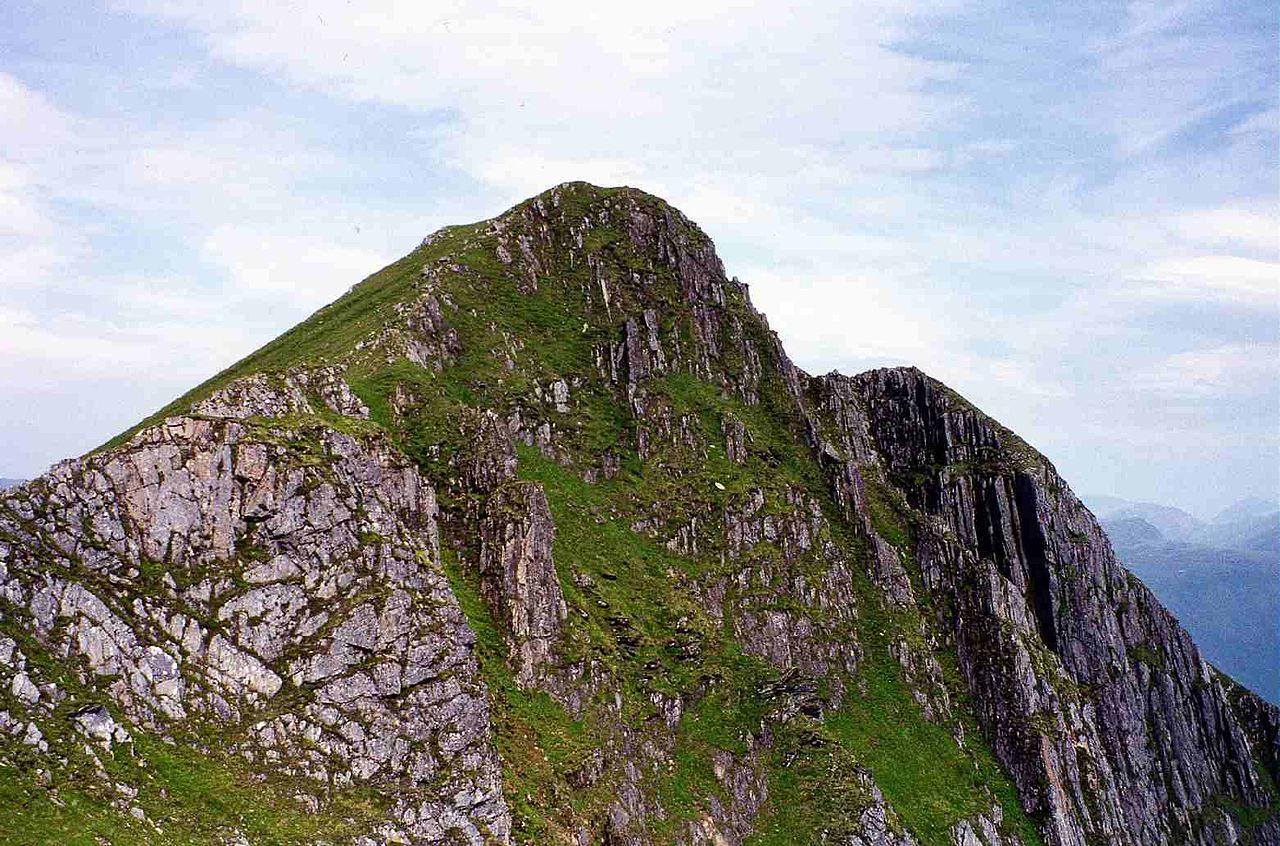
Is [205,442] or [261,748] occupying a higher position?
[205,442]

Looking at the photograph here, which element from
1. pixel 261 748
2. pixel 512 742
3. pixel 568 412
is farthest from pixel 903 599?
pixel 261 748

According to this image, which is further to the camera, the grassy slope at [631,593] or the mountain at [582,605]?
the grassy slope at [631,593]

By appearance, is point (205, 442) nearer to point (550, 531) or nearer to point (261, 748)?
point (261, 748)

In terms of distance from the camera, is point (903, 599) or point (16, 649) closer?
point (16, 649)

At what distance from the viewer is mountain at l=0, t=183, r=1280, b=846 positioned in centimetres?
4988

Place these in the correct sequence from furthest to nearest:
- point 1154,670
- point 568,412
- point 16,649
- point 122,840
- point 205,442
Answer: point 1154,670
point 568,412
point 205,442
point 16,649
point 122,840

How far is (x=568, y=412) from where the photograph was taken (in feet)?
291

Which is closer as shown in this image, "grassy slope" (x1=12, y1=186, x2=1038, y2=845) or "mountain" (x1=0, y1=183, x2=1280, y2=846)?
"mountain" (x1=0, y1=183, x2=1280, y2=846)

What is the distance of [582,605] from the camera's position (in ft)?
238

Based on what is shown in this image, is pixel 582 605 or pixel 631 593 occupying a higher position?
pixel 631 593

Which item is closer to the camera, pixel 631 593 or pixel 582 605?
pixel 582 605

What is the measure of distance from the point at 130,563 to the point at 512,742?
26.4 metres

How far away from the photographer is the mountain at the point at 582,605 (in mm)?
49875

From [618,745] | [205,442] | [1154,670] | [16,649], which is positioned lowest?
[1154,670]
